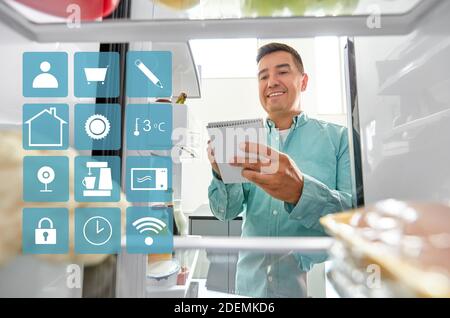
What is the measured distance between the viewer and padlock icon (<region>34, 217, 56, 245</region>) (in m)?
0.28

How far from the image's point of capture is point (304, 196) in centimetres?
45

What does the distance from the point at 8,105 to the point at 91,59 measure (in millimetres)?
116

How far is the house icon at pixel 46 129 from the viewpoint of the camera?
12.1 inches

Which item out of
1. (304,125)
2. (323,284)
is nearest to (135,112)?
(323,284)

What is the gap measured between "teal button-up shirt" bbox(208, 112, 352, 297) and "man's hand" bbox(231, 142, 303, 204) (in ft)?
0.06
